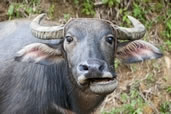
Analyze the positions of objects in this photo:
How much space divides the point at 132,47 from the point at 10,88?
5.02ft

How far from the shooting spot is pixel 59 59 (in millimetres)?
4898

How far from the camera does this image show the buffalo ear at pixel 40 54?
15.6 feet

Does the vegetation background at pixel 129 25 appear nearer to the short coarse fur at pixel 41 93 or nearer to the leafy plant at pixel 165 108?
the leafy plant at pixel 165 108

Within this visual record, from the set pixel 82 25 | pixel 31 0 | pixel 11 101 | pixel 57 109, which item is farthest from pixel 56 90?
pixel 31 0

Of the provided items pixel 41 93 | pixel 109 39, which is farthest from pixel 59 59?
pixel 109 39

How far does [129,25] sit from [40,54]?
3.01m

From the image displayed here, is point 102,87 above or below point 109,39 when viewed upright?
below

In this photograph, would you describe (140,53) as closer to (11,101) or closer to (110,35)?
(110,35)

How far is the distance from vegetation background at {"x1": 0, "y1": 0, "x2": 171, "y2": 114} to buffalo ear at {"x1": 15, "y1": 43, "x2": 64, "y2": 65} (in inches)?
84.5

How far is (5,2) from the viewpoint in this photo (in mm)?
7625

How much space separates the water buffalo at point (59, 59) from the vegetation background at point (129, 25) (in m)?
1.87

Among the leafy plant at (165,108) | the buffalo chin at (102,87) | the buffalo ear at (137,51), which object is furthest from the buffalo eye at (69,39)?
the leafy plant at (165,108)

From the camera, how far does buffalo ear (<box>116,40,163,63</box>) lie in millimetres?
4955

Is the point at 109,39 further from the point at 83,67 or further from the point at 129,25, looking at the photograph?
the point at 129,25
